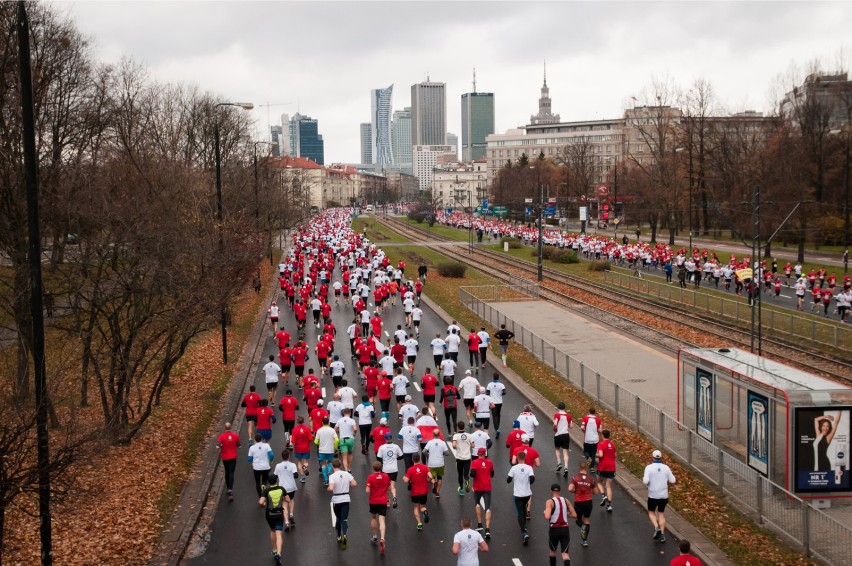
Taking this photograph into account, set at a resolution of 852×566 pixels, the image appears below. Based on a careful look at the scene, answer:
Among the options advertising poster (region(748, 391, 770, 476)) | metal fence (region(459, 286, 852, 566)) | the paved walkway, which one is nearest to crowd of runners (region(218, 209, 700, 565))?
metal fence (region(459, 286, 852, 566))

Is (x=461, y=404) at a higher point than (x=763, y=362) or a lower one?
lower

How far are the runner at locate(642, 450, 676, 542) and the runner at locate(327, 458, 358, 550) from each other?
4.17 m

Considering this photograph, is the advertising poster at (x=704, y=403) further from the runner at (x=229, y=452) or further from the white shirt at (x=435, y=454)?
the runner at (x=229, y=452)

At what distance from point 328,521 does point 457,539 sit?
3.75 m

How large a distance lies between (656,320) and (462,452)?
21901 millimetres

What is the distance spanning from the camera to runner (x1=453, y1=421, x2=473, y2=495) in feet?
44.8

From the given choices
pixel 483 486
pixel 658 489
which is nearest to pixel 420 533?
pixel 483 486

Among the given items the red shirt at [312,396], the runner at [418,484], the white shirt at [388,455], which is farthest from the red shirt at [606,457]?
the red shirt at [312,396]

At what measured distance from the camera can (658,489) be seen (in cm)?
1177

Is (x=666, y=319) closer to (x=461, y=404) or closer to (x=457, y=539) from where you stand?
(x=461, y=404)

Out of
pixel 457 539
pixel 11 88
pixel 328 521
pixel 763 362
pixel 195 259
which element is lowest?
pixel 328 521

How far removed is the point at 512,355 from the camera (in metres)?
26.4

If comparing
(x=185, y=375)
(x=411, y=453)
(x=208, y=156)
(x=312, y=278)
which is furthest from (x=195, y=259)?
(x=208, y=156)

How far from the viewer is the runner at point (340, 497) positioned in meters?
11.7
